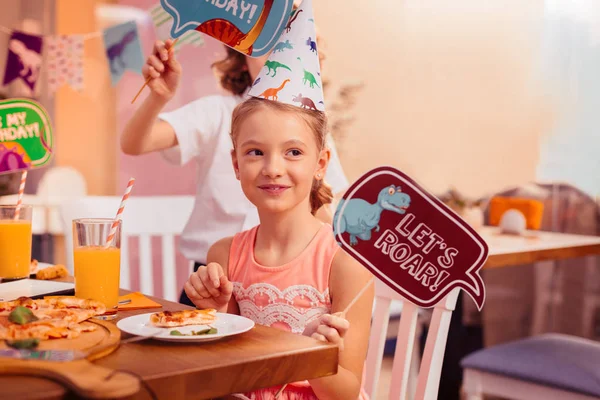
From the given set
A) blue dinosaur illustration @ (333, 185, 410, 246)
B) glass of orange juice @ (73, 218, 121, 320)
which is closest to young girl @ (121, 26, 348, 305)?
glass of orange juice @ (73, 218, 121, 320)

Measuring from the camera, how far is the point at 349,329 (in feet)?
3.78

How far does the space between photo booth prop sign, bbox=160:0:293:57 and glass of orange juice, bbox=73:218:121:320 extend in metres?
0.40

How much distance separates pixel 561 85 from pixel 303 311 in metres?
2.92

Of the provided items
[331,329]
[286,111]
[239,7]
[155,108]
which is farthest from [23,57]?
[331,329]

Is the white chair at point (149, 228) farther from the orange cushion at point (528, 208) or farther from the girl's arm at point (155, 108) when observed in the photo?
the orange cushion at point (528, 208)

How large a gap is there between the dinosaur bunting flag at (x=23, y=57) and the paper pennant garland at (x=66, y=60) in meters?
0.06

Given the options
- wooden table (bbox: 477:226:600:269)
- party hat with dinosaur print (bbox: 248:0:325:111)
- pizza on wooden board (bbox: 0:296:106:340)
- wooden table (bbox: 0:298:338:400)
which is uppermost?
party hat with dinosaur print (bbox: 248:0:325:111)

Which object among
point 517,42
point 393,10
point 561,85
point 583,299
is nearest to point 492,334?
point 583,299

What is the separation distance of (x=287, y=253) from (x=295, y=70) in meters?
0.32

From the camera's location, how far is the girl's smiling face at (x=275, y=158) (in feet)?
4.01

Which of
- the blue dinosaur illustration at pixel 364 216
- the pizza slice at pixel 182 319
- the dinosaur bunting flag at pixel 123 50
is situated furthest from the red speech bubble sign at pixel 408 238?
the dinosaur bunting flag at pixel 123 50

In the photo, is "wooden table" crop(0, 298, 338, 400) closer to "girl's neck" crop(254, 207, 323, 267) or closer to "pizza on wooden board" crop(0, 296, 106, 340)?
"pizza on wooden board" crop(0, 296, 106, 340)

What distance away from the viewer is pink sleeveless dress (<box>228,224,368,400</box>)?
4.12ft

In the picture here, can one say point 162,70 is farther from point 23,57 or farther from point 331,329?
point 23,57
